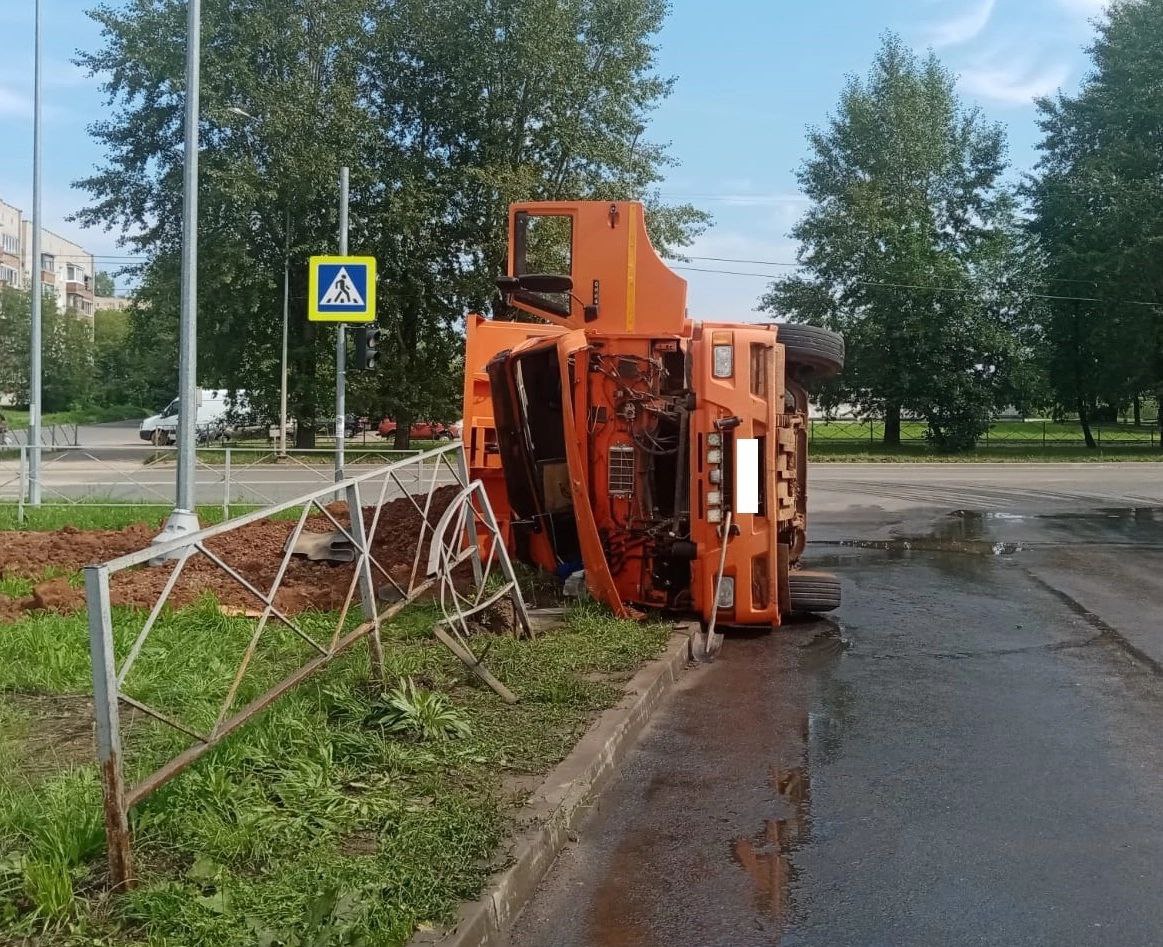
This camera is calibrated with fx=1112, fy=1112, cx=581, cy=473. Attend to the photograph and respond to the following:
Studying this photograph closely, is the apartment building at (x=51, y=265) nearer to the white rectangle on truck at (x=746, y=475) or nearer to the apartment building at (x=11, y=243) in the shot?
the apartment building at (x=11, y=243)

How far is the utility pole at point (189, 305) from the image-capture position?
35.2 ft

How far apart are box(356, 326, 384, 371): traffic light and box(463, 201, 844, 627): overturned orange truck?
21.9 feet

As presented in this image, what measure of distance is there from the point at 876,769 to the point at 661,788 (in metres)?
1.07

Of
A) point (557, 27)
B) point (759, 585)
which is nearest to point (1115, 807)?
point (759, 585)

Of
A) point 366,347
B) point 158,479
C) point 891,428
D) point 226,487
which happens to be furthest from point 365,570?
point 891,428

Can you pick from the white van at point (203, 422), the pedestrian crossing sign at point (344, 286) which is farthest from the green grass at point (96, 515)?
the white van at point (203, 422)

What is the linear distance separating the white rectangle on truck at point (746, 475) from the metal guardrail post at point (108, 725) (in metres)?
4.72

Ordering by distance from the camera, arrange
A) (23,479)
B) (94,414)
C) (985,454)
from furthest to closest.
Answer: (94,414)
(985,454)
(23,479)

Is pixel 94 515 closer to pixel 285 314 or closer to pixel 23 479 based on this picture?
pixel 23 479

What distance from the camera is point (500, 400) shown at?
860cm

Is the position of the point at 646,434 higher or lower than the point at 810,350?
lower

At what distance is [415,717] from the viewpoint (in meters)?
5.12

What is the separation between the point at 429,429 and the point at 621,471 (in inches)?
1262

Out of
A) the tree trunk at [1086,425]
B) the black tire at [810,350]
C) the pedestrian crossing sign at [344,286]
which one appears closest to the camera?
the black tire at [810,350]
